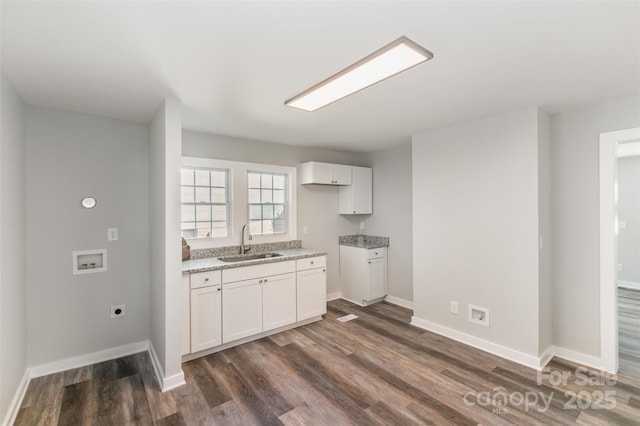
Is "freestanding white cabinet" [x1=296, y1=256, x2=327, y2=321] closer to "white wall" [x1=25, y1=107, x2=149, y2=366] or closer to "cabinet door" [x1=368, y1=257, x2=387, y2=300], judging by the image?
"cabinet door" [x1=368, y1=257, x2=387, y2=300]

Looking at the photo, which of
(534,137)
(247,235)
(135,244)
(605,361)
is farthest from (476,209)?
(135,244)

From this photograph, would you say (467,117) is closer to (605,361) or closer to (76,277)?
(605,361)

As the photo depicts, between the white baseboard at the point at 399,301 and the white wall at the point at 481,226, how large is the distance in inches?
25.6

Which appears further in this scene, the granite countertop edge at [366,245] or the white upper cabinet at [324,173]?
the granite countertop edge at [366,245]

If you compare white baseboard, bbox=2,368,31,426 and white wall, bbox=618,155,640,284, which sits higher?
white wall, bbox=618,155,640,284

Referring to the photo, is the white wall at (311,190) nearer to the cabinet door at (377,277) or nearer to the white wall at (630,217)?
the cabinet door at (377,277)

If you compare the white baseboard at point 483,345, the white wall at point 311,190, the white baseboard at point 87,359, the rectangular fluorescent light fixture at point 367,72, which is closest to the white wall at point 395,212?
the white wall at point 311,190

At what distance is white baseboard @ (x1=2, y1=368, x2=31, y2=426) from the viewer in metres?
2.03

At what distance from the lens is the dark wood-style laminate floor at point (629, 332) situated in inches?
109

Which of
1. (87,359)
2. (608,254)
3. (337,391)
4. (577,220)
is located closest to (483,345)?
(608,254)

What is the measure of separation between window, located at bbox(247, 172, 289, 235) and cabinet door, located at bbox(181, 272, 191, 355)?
1348mm

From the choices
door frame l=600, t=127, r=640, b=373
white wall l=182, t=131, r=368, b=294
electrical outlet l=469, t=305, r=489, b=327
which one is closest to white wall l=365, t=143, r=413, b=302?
white wall l=182, t=131, r=368, b=294

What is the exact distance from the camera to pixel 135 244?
10.3 feet

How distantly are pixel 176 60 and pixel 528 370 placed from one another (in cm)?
380
